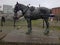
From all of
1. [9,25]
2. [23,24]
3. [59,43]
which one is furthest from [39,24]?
[59,43]

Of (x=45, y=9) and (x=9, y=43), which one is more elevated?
(x=45, y=9)

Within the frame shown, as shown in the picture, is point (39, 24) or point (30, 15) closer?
point (30, 15)

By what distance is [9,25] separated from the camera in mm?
10672

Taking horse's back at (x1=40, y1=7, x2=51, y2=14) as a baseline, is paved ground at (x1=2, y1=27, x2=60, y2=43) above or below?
below

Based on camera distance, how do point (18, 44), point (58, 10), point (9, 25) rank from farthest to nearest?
1. point (58, 10)
2. point (9, 25)
3. point (18, 44)

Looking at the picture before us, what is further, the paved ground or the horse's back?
the horse's back

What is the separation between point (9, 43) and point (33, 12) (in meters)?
1.85

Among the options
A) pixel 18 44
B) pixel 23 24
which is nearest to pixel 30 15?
pixel 18 44

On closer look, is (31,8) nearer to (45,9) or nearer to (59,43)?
(45,9)

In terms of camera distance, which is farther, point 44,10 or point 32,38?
point 44,10

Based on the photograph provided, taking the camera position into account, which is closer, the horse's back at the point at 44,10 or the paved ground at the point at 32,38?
the paved ground at the point at 32,38

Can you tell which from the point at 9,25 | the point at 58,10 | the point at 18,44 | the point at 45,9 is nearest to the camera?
the point at 18,44

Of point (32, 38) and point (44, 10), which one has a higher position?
point (44, 10)

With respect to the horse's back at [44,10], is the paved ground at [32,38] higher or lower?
lower
